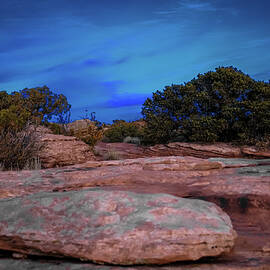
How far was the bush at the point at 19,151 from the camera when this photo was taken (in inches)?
348

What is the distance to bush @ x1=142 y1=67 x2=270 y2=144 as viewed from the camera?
13398mm

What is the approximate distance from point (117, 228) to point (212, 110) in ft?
40.8

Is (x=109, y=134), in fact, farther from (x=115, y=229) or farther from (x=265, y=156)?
(x=115, y=229)

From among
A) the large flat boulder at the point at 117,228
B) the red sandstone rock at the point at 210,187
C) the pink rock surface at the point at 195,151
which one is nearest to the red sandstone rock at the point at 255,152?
the pink rock surface at the point at 195,151

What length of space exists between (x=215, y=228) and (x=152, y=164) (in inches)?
125

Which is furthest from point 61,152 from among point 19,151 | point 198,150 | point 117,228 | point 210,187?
point 117,228

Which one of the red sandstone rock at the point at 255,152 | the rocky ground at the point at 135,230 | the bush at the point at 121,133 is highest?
the bush at the point at 121,133

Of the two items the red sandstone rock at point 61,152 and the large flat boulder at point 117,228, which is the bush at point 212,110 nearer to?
the red sandstone rock at point 61,152

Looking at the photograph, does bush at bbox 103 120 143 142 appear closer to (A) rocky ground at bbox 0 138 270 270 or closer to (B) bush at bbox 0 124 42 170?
(B) bush at bbox 0 124 42 170

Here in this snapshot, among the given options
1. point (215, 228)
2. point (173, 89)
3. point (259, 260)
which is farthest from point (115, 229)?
point (173, 89)

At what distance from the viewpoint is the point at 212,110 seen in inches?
574

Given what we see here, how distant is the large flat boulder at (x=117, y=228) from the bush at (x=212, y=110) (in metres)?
10.6

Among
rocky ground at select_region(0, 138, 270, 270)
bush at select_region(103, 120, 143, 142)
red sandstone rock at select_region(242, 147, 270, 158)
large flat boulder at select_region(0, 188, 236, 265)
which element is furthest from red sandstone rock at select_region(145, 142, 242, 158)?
large flat boulder at select_region(0, 188, 236, 265)

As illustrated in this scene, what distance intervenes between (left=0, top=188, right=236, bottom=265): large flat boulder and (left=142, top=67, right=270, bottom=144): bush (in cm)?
1059
